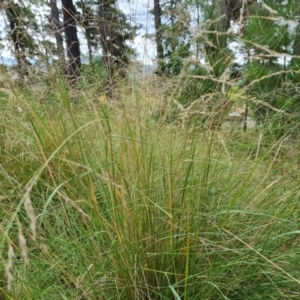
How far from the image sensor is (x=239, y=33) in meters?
0.71

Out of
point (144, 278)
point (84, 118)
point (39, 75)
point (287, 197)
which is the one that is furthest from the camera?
point (84, 118)

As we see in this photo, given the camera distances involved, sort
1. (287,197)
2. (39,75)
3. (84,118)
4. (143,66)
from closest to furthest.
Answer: (287,197), (143,66), (39,75), (84,118)

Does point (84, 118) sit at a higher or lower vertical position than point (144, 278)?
higher

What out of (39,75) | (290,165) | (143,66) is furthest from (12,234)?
(290,165)

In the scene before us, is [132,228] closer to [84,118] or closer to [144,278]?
[144,278]

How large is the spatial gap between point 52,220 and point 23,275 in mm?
319

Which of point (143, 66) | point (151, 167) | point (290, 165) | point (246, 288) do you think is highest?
point (143, 66)

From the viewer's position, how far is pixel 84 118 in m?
1.63

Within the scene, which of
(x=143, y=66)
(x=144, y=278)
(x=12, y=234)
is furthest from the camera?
(x=143, y=66)

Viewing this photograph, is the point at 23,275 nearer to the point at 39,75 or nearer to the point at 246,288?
the point at 246,288

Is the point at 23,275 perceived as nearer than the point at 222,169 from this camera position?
Yes

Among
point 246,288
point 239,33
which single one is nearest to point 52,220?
point 246,288

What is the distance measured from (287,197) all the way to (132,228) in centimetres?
43

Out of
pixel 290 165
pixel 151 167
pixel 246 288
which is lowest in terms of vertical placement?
pixel 246 288
